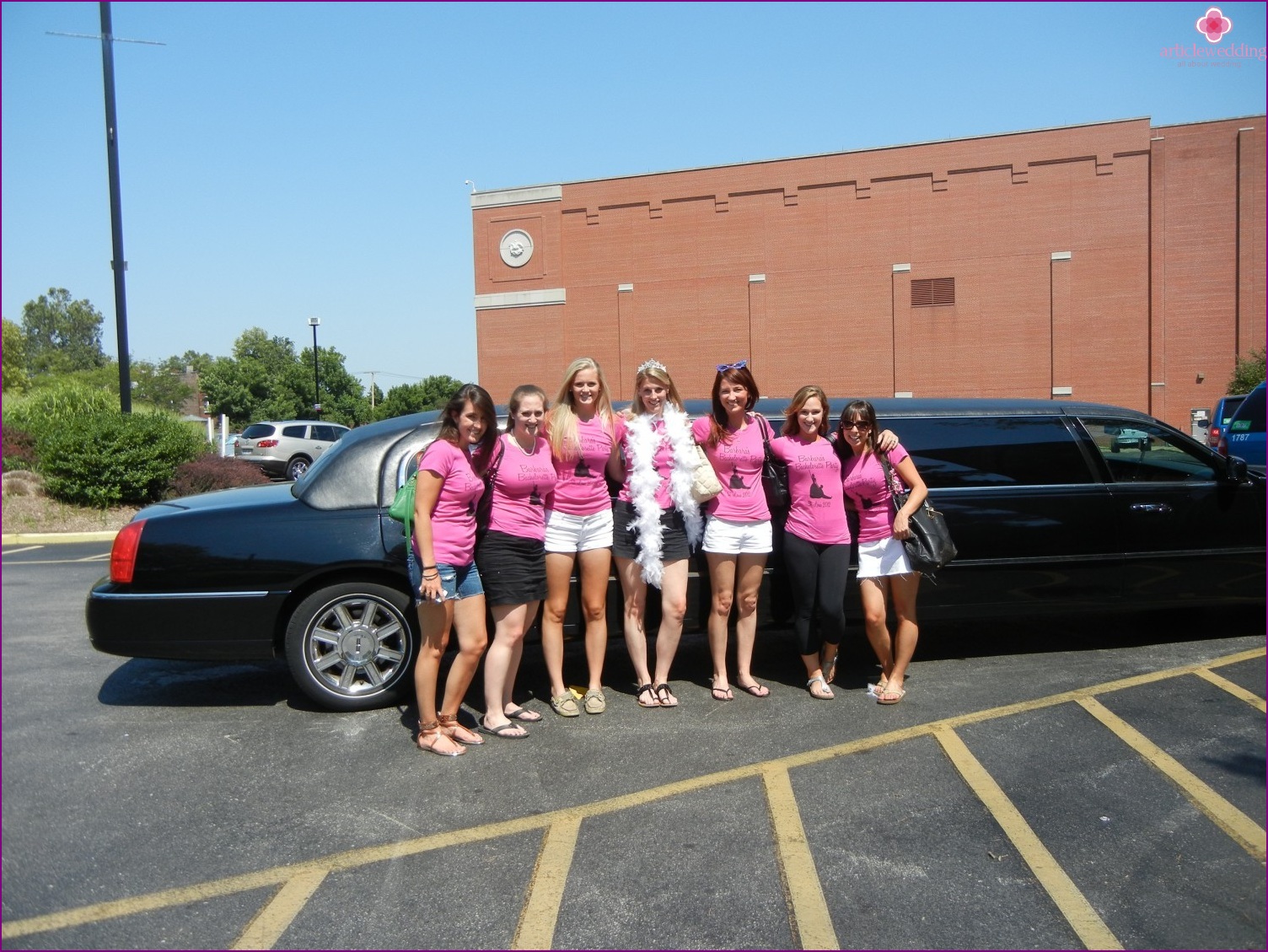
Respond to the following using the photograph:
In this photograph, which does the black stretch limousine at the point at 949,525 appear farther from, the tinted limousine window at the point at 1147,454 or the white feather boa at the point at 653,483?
the white feather boa at the point at 653,483

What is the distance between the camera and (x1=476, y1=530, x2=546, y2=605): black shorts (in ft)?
15.0

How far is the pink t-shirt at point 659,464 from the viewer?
499 centimetres

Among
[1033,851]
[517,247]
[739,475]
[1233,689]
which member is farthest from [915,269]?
[1033,851]

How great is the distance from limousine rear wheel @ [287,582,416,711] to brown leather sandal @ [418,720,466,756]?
1.95ft

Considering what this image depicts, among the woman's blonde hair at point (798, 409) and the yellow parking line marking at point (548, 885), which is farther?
the woman's blonde hair at point (798, 409)

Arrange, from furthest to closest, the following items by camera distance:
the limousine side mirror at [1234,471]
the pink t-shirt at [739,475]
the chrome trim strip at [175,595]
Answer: the limousine side mirror at [1234,471] < the pink t-shirt at [739,475] < the chrome trim strip at [175,595]

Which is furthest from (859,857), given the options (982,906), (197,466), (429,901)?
(197,466)

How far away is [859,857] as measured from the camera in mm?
3428

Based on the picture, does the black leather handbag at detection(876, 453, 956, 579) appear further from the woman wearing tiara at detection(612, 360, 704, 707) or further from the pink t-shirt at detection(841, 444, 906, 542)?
the woman wearing tiara at detection(612, 360, 704, 707)

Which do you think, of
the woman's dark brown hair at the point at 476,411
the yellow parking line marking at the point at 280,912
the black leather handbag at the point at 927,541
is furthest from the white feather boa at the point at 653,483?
the yellow parking line marking at the point at 280,912

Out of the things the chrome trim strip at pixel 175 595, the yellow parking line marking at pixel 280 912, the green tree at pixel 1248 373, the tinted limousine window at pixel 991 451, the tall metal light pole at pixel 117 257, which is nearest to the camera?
the yellow parking line marking at pixel 280 912

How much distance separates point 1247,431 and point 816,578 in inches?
429

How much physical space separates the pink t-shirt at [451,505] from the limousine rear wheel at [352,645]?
84cm

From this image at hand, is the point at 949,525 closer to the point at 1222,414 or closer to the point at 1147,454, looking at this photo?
the point at 1147,454
